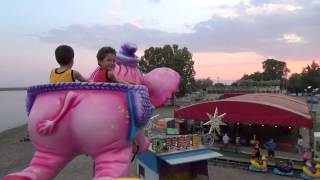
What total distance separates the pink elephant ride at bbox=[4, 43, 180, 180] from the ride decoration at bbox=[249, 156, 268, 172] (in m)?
12.2

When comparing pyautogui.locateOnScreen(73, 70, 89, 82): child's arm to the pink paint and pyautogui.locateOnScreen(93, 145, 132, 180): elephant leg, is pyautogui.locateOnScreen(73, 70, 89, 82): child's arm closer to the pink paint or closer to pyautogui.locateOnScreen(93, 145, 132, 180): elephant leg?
the pink paint

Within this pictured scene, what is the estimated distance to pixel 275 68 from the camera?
109 metres

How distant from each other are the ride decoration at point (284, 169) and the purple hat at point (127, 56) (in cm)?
1135

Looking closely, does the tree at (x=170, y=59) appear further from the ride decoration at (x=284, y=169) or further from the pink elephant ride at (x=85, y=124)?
the pink elephant ride at (x=85, y=124)

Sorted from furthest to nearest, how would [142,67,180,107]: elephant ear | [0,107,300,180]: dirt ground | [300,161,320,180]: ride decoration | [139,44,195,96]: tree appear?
[139,44,195,96]: tree → [0,107,300,180]: dirt ground → [300,161,320,180]: ride decoration → [142,67,180,107]: elephant ear

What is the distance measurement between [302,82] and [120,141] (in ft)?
301

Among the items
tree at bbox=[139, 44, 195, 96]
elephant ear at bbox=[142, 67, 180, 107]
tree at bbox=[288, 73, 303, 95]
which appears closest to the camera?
elephant ear at bbox=[142, 67, 180, 107]

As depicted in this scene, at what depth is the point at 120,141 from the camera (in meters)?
3.41

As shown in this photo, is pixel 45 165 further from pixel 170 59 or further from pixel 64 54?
pixel 170 59

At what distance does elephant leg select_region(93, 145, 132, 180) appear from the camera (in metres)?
3.29

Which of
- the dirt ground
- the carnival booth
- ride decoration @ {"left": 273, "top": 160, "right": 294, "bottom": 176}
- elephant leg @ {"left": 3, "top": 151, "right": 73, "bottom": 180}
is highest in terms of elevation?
elephant leg @ {"left": 3, "top": 151, "right": 73, "bottom": 180}

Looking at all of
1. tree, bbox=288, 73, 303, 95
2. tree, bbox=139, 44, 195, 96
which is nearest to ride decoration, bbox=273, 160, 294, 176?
tree, bbox=139, 44, 195, 96

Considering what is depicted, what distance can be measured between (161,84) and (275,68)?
358 ft

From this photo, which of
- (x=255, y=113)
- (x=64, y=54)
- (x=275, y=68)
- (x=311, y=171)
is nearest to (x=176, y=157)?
(x=311, y=171)
